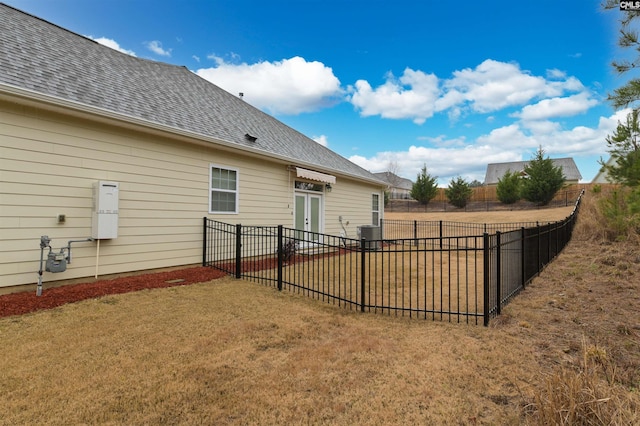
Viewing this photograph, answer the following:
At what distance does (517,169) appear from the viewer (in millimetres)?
45406

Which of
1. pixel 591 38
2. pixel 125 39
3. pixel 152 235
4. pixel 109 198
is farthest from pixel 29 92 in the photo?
pixel 591 38

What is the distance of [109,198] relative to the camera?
5.67m

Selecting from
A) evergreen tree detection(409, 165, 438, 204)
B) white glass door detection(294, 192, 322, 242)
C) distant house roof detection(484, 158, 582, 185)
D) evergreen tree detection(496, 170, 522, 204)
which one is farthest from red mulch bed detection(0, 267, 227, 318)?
distant house roof detection(484, 158, 582, 185)

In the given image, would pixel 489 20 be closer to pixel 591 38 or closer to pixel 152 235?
pixel 591 38

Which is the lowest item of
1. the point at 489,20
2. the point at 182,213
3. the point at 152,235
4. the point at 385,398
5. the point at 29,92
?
the point at 385,398

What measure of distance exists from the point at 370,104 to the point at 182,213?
632 inches

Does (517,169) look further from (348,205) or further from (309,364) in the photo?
(309,364)

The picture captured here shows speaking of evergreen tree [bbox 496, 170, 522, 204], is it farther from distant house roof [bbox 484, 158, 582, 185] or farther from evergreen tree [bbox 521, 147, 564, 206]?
distant house roof [bbox 484, 158, 582, 185]

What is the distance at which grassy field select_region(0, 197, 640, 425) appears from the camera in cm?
215

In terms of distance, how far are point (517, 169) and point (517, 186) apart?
69.5 feet

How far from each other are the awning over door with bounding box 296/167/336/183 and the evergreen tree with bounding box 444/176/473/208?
2300 cm

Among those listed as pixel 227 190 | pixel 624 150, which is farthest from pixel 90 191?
pixel 624 150

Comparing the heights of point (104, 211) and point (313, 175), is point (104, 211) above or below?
below

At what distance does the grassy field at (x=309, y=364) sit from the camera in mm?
2154
